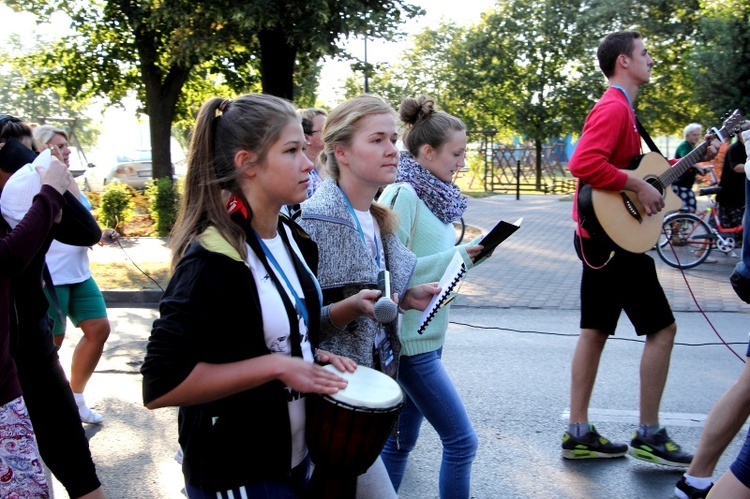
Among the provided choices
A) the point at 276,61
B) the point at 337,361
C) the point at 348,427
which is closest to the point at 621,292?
the point at 337,361

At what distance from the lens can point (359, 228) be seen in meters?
2.86

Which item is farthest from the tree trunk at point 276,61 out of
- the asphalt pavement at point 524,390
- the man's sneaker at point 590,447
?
the man's sneaker at point 590,447

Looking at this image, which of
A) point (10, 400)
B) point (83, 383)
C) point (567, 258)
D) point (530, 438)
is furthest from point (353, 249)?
point (567, 258)

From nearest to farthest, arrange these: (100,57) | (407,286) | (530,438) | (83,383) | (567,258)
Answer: (407,286) → (530,438) → (83,383) → (567,258) → (100,57)

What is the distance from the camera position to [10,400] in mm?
2621

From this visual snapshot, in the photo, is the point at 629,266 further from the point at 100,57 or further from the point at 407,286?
the point at 100,57

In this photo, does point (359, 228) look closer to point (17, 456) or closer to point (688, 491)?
point (17, 456)

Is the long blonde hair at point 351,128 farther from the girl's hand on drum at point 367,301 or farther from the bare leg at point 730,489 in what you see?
the bare leg at point 730,489

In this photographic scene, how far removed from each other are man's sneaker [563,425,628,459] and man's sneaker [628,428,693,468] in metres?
0.17

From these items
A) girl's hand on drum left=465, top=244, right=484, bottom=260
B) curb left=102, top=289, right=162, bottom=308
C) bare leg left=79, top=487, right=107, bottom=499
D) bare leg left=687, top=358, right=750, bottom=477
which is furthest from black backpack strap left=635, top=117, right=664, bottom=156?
curb left=102, top=289, right=162, bottom=308

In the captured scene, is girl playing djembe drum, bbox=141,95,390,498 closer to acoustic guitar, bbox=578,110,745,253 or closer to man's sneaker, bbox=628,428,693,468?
acoustic guitar, bbox=578,110,745,253

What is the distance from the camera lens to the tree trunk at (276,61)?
13.0 meters

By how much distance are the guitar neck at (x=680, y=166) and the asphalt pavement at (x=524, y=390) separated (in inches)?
43.7

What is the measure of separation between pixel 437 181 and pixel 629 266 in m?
1.43
